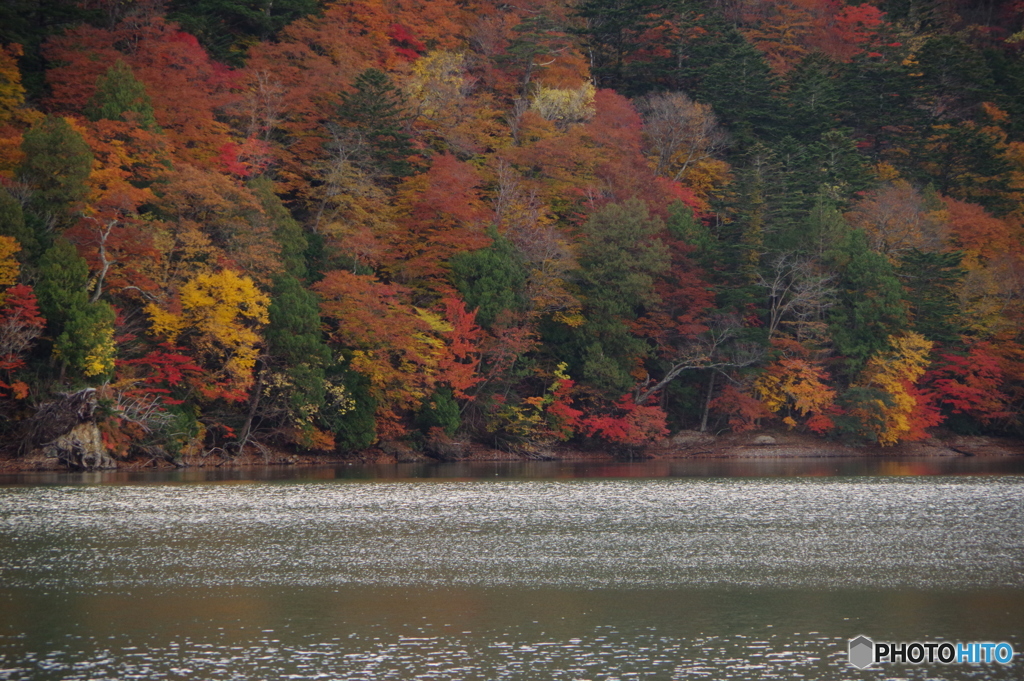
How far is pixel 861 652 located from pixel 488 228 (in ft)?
126

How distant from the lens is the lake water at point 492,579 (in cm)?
1490

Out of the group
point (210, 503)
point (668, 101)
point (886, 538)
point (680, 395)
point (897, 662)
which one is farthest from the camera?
point (668, 101)

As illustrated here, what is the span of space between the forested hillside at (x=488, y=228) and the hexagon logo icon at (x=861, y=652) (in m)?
30.0

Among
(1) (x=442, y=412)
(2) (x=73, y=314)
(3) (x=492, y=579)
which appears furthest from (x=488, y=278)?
A: (3) (x=492, y=579)

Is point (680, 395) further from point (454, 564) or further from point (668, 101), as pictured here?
point (454, 564)

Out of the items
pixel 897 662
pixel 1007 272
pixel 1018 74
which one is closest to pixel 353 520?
pixel 897 662

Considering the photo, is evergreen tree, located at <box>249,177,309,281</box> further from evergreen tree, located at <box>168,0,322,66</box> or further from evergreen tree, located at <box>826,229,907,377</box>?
evergreen tree, located at <box>826,229,907,377</box>

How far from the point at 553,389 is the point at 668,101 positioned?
917 inches

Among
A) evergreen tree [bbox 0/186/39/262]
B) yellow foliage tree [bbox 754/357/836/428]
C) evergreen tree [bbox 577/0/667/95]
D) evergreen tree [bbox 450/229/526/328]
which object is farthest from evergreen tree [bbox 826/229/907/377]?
evergreen tree [bbox 0/186/39/262]

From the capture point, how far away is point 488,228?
51.8 meters

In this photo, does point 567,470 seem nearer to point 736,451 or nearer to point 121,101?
point 736,451

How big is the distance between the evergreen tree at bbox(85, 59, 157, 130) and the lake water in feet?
50.6

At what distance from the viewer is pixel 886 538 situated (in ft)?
82.8

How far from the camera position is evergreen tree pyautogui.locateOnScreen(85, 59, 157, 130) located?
4406 centimetres
